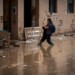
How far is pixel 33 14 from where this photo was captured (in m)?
31.9

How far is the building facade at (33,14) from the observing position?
29297 millimetres

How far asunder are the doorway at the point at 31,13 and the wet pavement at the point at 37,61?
323 inches

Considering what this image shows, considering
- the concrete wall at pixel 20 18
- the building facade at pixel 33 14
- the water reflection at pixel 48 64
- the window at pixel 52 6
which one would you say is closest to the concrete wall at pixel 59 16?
the building facade at pixel 33 14

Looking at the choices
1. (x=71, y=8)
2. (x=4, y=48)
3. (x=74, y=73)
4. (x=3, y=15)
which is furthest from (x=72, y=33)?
(x=74, y=73)

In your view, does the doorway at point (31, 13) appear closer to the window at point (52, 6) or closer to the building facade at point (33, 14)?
the building facade at point (33, 14)

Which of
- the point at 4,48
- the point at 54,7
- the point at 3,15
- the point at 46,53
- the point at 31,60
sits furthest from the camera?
the point at 54,7

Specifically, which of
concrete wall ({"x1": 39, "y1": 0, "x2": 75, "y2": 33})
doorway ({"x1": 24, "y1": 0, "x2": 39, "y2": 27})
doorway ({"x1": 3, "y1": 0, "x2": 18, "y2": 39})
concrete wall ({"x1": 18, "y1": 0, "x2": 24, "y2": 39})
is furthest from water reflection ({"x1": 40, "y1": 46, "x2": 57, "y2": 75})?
concrete wall ({"x1": 39, "y1": 0, "x2": 75, "y2": 33})

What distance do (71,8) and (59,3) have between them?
2.58 meters

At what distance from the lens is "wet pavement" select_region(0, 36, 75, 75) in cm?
1498

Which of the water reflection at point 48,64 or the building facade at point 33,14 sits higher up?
the building facade at point 33,14

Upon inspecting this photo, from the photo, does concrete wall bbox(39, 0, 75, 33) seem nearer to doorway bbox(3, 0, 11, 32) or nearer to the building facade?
the building facade

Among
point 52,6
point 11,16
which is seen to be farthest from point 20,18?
point 52,6

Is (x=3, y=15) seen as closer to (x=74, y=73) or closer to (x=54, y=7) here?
(x=54, y=7)

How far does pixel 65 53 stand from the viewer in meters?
20.6
